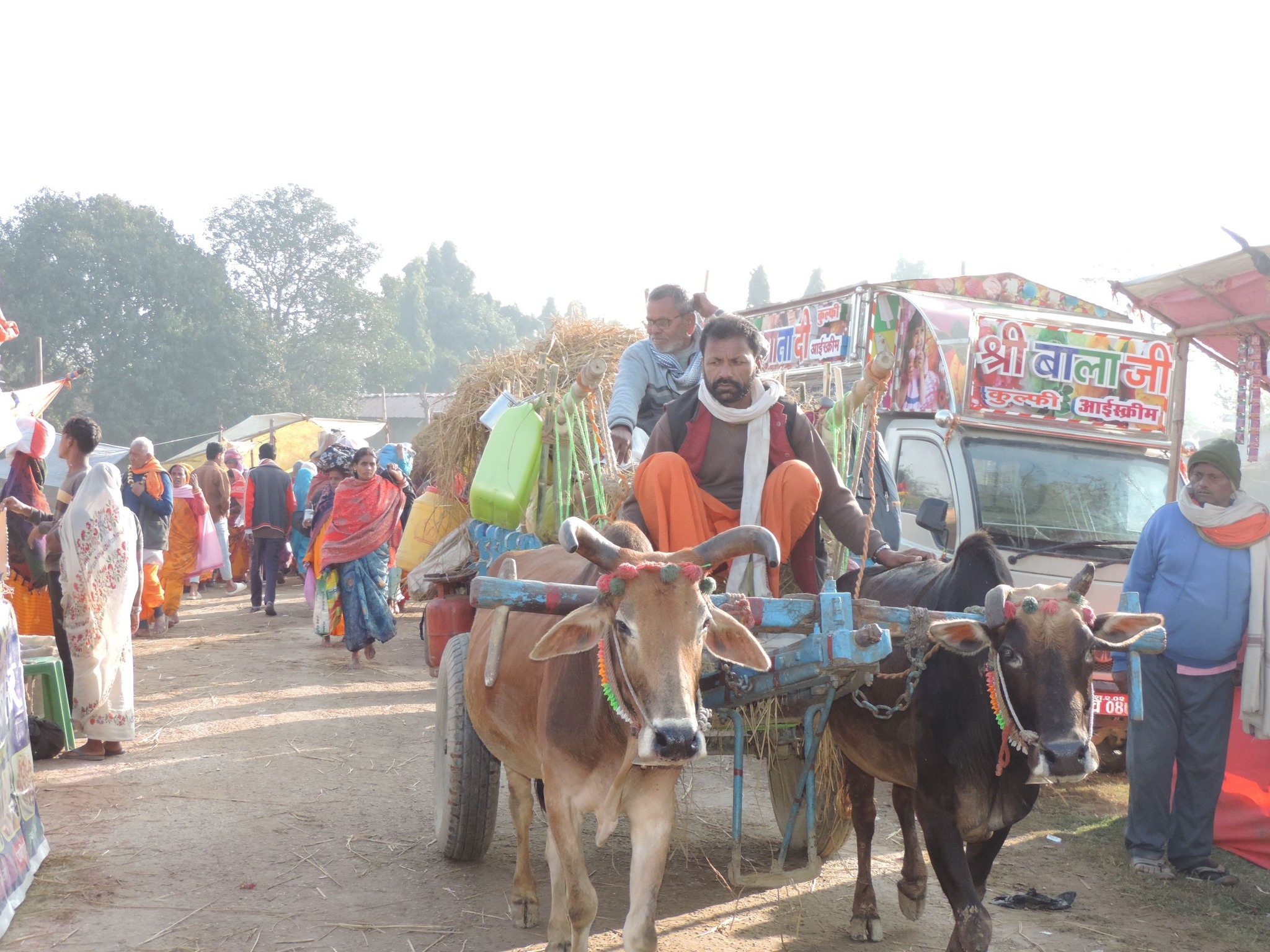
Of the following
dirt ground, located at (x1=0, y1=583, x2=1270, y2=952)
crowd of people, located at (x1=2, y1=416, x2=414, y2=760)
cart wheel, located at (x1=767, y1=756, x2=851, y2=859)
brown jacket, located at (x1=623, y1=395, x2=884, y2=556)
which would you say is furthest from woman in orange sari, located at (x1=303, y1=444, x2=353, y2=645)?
brown jacket, located at (x1=623, y1=395, x2=884, y2=556)

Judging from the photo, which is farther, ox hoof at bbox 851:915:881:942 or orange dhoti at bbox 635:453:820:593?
ox hoof at bbox 851:915:881:942

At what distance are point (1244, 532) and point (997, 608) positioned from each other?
2.60 meters

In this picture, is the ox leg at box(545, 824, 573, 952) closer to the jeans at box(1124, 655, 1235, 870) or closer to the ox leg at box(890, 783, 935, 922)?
the ox leg at box(890, 783, 935, 922)

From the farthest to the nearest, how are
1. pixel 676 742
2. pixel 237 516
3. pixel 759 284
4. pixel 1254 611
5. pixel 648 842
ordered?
pixel 759 284
pixel 237 516
pixel 1254 611
pixel 648 842
pixel 676 742

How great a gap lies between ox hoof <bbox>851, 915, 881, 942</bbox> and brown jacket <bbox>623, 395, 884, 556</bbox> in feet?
4.93

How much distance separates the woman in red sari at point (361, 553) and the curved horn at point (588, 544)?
722 cm

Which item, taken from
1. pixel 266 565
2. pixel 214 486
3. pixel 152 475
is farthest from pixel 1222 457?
pixel 214 486

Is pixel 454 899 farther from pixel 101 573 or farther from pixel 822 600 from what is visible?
pixel 101 573

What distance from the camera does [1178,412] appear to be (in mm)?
6359

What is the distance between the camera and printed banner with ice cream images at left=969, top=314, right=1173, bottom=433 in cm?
728

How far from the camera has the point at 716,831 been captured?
18.5ft

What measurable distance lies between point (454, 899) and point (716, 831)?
1.58 meters

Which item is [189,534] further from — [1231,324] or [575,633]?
[1231,324]

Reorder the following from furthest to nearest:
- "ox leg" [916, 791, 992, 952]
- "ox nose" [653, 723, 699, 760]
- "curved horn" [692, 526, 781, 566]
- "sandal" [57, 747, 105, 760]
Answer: "sandal" [57, 747, 105, 760], "ox leg" [916, 791, 992, 952], "curved horn" [692, 526, 781, 566], "ox nose" [653, 723, 699, 760]
